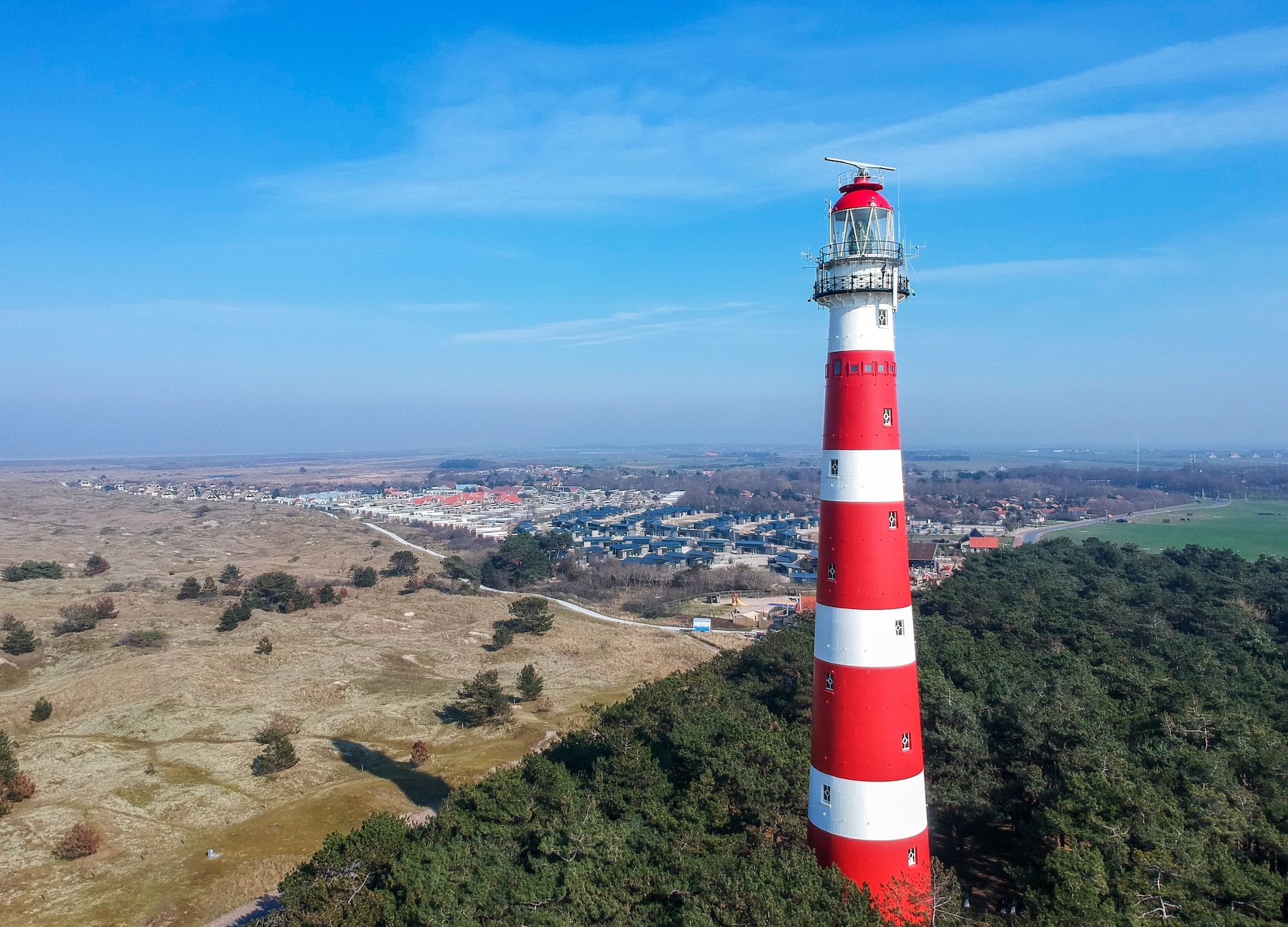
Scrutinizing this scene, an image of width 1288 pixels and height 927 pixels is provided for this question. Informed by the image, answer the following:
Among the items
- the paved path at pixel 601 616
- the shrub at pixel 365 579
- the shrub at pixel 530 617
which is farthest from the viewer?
the shrub at pixel 365 579

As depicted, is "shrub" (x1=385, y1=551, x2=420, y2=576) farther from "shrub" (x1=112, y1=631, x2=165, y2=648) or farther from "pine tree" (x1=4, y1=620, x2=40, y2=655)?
"pine tree" (x1=4, y1=620, x2=40, y2=655)

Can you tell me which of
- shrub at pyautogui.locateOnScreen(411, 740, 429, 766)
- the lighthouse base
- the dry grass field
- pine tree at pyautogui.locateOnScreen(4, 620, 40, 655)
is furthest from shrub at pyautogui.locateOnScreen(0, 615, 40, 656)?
the lighthouse base

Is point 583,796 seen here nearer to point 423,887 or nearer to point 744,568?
point 423,887

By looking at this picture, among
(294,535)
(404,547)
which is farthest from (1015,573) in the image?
(294,535)

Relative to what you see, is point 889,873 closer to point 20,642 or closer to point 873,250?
point 873,250

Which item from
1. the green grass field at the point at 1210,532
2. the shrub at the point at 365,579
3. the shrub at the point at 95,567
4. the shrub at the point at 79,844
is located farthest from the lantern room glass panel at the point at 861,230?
the green grass field at the point at 1210,532

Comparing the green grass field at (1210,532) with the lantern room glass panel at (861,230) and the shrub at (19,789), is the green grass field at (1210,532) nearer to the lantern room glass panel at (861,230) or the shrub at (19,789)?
the lantern room glass panel at (861,230)
